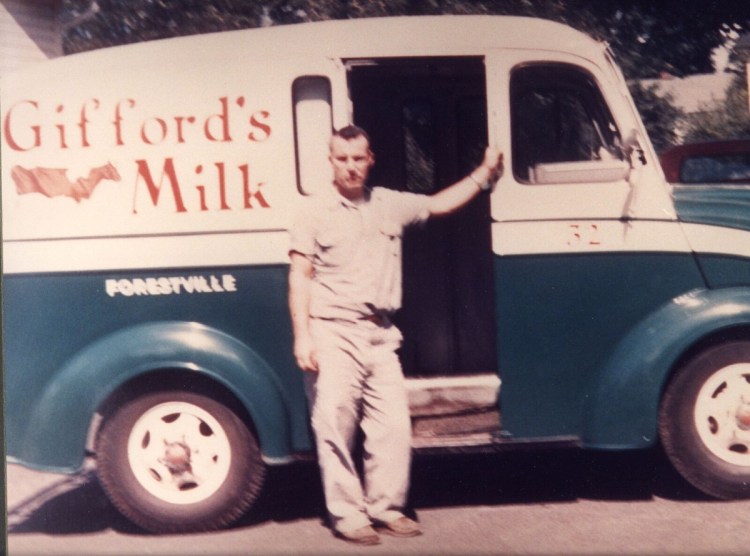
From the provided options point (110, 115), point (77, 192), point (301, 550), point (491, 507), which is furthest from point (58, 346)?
point (491, 507)

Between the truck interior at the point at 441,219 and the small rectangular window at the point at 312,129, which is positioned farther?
the truck interior at the point at 441,219

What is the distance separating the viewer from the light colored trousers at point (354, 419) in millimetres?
4855

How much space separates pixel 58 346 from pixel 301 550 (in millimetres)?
1396

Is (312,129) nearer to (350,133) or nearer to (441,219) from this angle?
(350,133)

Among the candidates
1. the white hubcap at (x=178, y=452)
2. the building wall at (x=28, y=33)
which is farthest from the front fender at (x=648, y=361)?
the building wall at (x=28, y=33)

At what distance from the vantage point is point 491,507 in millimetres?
5285

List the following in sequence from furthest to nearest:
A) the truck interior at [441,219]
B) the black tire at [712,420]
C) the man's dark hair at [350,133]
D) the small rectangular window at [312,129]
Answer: the truck interior at [441,219] < the black tire at [712,420] < the small rectangular window at [312,129] < the man's dark hair at [350,133]

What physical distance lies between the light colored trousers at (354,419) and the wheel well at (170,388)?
380mm

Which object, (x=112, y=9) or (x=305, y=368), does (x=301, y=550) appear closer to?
(x=305, y=368)

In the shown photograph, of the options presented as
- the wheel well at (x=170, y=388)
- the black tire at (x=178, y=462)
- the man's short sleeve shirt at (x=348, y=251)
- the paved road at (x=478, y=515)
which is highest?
the man's short sleeve shirt at (x=348, y=251)

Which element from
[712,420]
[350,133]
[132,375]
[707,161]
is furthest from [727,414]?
[132,375]

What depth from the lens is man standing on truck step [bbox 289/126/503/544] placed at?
4844 mm

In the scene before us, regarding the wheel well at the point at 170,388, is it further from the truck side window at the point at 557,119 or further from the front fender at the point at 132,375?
the truck side window at the point at 557,119

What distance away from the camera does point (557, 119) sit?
205 inches
